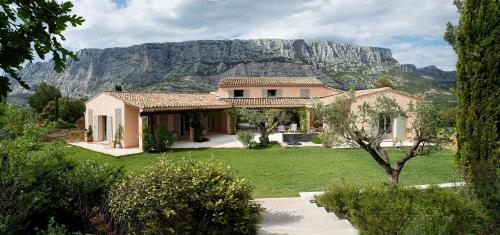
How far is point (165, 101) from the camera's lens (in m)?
26.5

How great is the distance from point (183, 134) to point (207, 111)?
107 inches

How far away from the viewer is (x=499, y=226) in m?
7.61

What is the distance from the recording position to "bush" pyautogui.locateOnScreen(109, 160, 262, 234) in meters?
6.35

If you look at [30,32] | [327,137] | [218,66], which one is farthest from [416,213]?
[218,66]

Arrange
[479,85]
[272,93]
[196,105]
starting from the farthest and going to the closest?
1. [272,93]
2. [196,105]
3. [479,85]

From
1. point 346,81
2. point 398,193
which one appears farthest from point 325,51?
point 398,193

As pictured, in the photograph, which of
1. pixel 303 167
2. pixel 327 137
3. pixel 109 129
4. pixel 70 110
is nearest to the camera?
pixel 327 137

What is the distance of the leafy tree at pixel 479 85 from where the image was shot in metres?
9.88

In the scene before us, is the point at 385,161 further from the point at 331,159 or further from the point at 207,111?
the point at 207,111

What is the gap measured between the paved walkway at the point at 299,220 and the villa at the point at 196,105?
1125 centimetres

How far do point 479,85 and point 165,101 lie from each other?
20539 mm

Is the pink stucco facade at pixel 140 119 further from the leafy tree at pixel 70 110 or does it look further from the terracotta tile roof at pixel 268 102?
the leafy tree at pixel 70 110

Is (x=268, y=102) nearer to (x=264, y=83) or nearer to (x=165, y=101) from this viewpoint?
(x=264, y=83)

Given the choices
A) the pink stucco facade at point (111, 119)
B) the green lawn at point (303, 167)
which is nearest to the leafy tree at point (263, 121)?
the green lawn at point (303, 167)
